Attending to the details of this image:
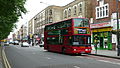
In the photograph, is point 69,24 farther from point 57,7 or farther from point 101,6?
point 57,7

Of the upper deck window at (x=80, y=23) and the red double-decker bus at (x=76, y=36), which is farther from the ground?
the upper deck window at (x=80, y=23)

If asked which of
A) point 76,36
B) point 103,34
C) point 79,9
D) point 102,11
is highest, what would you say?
point 79,9

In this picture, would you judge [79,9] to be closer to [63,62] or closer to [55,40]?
[55,40]

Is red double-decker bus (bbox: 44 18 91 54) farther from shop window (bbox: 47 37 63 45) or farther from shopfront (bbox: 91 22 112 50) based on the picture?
shopfront (bbox: 91 22 112 50)

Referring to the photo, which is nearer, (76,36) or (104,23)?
(76,36)

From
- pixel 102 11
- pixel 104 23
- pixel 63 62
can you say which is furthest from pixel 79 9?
pixel 63 62

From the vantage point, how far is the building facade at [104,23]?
34844 mm

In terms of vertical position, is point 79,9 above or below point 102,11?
above

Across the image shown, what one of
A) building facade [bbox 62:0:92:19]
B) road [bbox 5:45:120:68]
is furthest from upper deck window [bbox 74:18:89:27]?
building facade [bbox 62:0:92:19]

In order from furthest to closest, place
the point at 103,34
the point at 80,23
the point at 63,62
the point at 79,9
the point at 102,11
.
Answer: the point at 79,9 → the point at 102,11 → the point at 103,34 → the point at 80,23 → the point at 63,62

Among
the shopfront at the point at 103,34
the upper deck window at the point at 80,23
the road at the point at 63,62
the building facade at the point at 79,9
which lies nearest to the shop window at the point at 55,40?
the upper deck window at the point at 80,23

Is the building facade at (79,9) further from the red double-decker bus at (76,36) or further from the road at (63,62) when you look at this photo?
the road at (63,62)

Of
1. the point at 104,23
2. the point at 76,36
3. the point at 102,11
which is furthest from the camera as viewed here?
the point at 102,11

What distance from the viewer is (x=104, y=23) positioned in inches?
1437
